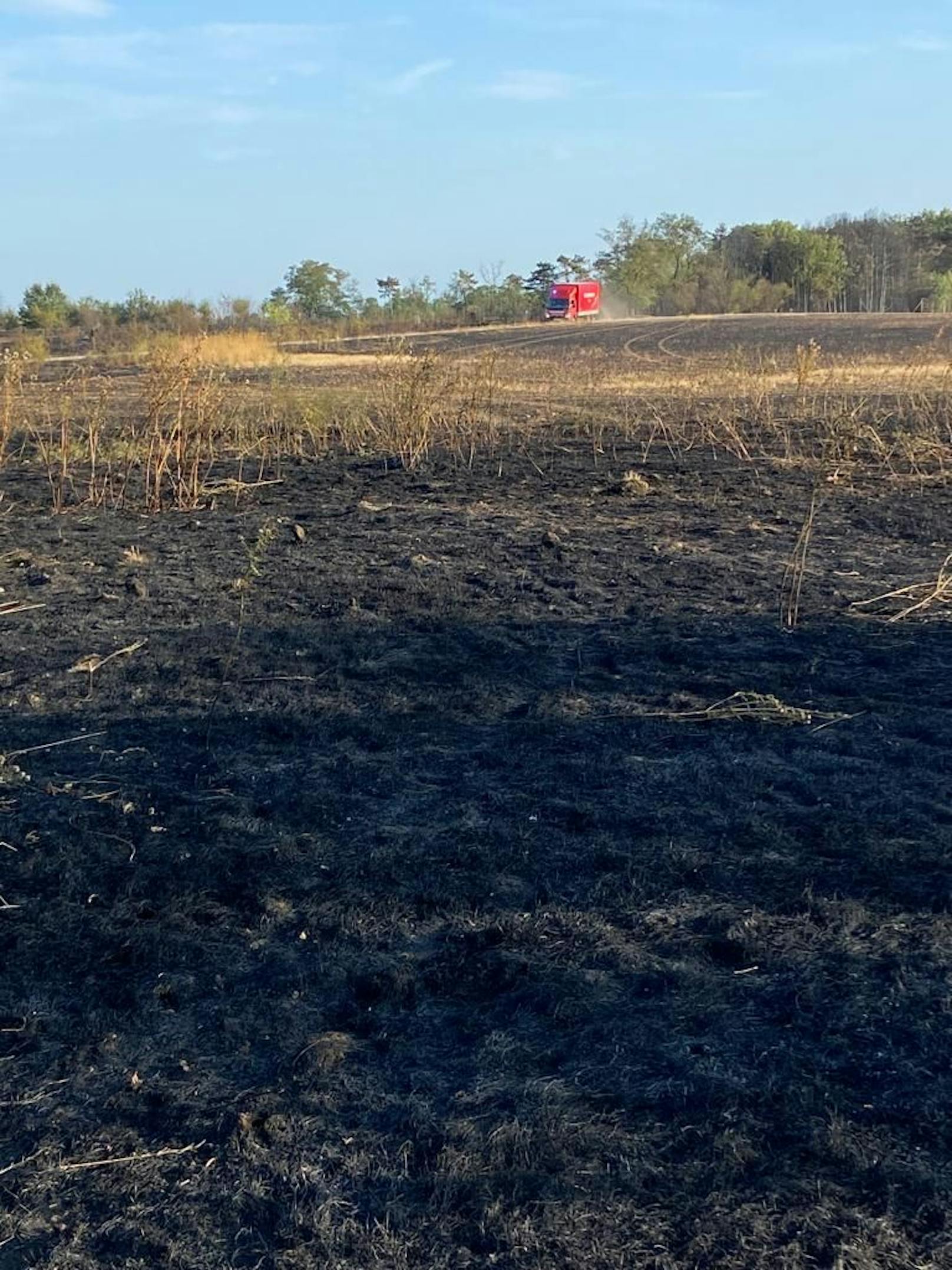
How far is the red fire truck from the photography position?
54.6 meters

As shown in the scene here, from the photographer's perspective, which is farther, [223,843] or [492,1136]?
[223,843]

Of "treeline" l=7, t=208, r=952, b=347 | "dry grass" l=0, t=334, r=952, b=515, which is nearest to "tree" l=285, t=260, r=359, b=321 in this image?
"treeline" l=7, t=208, r=952, b=347

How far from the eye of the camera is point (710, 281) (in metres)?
61.9

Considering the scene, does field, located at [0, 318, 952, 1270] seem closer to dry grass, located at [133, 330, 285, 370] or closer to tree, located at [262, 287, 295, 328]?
dry grass, located at [133, 330, 285, 370]

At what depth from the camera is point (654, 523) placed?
7.30 metres

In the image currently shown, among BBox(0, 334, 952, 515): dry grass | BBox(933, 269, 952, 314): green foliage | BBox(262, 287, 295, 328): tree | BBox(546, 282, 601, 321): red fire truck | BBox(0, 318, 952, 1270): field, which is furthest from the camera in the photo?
BBox(933, 269, 952, 314): green foliage

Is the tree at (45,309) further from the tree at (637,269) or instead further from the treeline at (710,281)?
the tree at (637,269)

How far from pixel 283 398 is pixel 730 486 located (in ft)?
17.0

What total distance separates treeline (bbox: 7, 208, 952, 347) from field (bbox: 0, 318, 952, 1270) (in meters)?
35.2

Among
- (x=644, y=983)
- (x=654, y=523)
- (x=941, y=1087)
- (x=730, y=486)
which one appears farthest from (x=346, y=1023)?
(x=730, y=486)

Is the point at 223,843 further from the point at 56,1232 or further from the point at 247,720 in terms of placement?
the point at 56,1232

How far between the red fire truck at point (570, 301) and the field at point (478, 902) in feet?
164

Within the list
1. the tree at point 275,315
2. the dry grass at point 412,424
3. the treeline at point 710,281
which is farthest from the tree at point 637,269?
the dry grass at point 412,424

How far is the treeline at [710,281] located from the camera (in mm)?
52219
